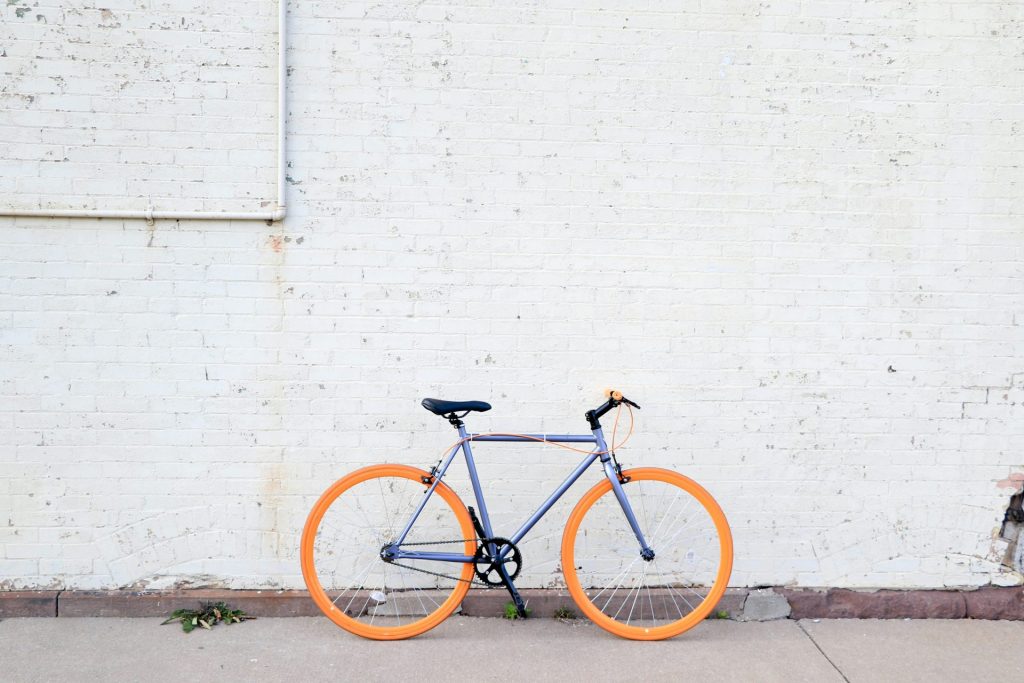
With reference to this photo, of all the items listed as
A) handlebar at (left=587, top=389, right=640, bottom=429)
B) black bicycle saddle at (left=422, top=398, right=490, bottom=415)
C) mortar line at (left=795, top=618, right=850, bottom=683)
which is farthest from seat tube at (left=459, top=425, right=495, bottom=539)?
mortar line at (left=795, top=618, right=850, bottom=683)

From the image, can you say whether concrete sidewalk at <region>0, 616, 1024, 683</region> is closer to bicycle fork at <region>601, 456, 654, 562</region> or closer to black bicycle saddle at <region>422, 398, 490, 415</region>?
bicycle fork at <region>601, 456, 654, 562</region>

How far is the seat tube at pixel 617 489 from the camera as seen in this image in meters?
4.07

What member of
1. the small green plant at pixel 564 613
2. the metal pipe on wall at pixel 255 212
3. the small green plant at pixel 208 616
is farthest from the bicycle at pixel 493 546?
the metal pipe on wall at pixel 255 212

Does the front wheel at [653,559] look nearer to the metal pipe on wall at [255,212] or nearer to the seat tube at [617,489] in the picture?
the seat tube at [617,489]

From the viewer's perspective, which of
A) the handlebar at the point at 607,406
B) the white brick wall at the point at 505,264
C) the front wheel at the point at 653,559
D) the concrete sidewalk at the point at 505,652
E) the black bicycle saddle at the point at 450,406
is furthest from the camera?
the front wheel at the point at 653,559

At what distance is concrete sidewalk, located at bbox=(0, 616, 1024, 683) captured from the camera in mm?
3740

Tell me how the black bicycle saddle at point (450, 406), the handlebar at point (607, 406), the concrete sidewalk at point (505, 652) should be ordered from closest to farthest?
the concrete sidewalk at point (505, 652)
the black bicycle saddle at point (450, 406)
the handlebar at point (607, 406)

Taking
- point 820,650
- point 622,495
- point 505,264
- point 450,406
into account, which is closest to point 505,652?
point 622,495

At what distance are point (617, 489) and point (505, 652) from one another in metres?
0.90

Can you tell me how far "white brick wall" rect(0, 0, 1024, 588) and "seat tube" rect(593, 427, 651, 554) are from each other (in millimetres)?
299

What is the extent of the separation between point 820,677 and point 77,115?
425 centimetres

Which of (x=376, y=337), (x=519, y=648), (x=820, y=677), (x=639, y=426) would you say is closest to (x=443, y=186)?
(x=376, y=337)

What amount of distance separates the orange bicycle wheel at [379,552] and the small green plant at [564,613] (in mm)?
546

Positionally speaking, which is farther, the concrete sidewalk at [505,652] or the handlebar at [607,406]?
the handlebar at [607,406]
